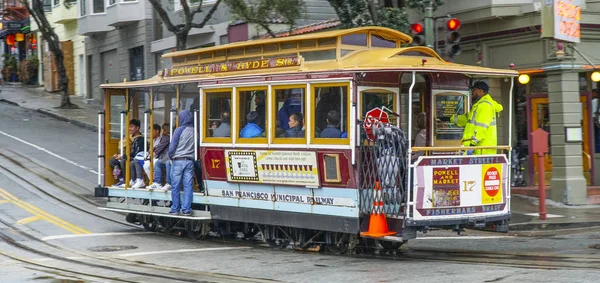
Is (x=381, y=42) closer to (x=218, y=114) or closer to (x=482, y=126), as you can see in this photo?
(x=482, y=126)

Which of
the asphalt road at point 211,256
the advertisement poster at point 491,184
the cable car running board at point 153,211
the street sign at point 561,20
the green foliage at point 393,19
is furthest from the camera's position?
the green foliage at point 393,19

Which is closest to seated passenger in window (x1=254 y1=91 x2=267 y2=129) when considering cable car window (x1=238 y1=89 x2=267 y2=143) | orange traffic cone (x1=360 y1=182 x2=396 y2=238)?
cable car window (x1=238 y1=89 x2=267 y2=143)

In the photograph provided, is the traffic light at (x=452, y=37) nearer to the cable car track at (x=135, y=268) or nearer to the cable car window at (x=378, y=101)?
the cable car window at (x=378, y=101)

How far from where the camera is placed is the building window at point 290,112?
41.7 ft

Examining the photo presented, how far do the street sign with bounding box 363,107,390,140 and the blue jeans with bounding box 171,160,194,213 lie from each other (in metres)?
3.64

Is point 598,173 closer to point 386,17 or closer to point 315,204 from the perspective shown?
point 386,17

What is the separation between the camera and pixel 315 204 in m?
12.6

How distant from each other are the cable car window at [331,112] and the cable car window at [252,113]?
1.07m

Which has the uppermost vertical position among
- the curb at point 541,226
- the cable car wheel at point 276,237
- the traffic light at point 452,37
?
the traffic light at point 452,37

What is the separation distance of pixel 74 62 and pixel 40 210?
28.8 metres

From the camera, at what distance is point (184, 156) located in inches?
573

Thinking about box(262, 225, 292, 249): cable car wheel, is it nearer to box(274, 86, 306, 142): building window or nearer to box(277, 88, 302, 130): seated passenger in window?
box(274, 86, 306, 142): building window

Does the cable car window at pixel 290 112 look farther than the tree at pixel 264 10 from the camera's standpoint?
No

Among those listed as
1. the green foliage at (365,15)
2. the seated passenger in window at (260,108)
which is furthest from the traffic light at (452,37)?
the seated passenger in window at (260,108)
